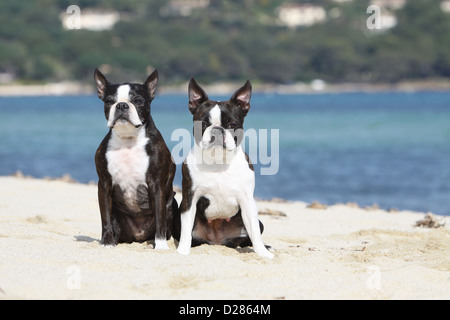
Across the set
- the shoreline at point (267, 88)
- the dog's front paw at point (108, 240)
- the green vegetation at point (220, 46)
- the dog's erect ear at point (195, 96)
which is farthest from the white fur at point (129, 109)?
the green vegetation at point (220, 46)

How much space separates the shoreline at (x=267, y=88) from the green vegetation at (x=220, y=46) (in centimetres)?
127

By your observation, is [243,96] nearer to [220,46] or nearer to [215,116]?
[215,116]

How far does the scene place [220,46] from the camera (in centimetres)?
14288

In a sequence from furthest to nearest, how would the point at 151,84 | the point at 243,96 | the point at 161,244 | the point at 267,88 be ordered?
the point at 267,88 < the point at 151,84 < the point at 161,244 < the point at 243,96

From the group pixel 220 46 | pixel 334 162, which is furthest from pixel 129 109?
pixel 220 46

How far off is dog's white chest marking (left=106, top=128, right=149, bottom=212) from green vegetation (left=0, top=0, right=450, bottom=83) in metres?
117

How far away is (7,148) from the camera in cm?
3019

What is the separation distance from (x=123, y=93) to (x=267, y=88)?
137m

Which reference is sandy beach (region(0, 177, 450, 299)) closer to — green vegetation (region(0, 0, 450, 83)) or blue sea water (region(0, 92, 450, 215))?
blue sea water (region(0, 92, 450, 215))

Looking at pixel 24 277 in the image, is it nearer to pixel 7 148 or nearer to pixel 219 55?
pixel 7 148

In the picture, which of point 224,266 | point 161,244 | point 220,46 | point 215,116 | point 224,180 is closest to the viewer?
point 224,266

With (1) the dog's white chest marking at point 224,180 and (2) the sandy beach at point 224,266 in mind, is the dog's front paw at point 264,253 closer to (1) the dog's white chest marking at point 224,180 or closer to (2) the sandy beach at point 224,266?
(2) the sandy beach at point 224,266

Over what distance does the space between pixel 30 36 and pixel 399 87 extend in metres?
64.7
